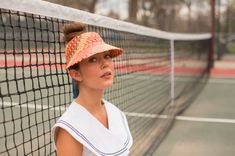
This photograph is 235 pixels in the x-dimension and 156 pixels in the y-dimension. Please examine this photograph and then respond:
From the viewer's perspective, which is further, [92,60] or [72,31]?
[72,31]

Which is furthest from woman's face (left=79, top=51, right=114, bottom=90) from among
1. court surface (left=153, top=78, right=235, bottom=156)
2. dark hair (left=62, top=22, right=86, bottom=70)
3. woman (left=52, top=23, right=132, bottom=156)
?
court surface (left=153, top=78, right=235, bottom=156)

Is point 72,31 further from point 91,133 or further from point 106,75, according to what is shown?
point 91,133

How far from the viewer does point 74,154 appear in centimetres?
149

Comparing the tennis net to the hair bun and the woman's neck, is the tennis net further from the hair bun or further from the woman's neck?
the woman's neck

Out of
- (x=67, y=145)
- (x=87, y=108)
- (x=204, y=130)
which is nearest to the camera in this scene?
(x=67, y=145)

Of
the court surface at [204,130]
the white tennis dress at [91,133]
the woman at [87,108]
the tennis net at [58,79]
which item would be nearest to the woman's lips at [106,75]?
the woman at [87,108]

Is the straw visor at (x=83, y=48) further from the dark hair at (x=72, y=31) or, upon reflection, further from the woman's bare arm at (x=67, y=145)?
the woman's bare arm at (x=67, y=145)

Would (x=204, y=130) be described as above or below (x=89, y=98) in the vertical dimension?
below

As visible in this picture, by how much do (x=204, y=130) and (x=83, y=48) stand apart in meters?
3.30

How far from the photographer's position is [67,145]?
150cm

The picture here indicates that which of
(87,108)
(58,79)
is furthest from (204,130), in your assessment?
(87,108)

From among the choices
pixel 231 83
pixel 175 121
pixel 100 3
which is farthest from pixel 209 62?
pixel 100 3

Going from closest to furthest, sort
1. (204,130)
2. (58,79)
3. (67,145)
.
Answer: (67,145) < (58,79) < (204,130)

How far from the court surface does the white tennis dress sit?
6.69ft
